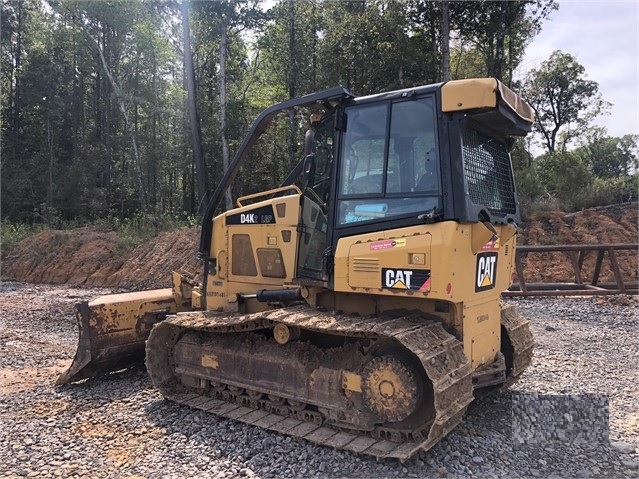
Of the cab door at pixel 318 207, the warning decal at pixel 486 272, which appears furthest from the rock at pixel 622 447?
the cab door at pixel 318 207

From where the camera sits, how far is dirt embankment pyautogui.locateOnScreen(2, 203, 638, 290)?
1560 cm

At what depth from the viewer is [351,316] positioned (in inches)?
176

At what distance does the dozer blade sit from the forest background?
12659mm

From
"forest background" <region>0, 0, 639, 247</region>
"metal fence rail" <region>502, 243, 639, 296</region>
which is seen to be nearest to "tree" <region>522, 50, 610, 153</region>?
"forest background" <region>0, 0, 639, 247</region>

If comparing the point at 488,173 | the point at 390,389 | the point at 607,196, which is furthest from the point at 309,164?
the point at 607,196

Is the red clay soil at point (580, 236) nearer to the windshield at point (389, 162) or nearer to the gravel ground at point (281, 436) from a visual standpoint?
the gravel ground at point (281, 436)

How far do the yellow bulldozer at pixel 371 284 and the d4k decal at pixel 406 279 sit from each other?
1 cm

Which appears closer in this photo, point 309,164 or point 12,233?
point 309,164

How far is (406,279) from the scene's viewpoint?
4090mm

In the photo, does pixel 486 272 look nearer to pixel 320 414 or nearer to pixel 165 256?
pixel 320 414

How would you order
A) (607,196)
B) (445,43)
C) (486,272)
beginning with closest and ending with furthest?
1. (486,272)
2. (445,43)
3. (607,196)

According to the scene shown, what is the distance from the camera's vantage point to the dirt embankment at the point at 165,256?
1560cm

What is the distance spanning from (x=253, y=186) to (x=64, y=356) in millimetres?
18513

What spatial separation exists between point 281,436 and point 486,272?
226 cm
